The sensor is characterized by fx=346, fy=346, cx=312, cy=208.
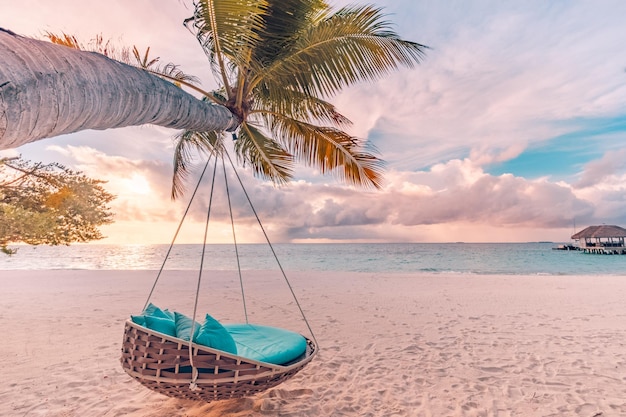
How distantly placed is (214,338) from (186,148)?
197 inches

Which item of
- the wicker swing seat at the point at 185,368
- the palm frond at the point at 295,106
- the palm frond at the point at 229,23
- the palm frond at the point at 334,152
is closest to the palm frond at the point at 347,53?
the palm frond at the point at 295,106

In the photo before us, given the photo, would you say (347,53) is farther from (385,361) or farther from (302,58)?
(385,361)

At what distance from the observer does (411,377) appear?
3445 mm

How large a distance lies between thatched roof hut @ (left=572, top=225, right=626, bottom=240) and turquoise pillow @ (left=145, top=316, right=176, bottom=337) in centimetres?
4004

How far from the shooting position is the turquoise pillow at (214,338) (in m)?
2.21

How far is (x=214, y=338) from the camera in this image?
2254 mm

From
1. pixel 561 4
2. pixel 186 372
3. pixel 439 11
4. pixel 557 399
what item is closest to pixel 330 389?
pixel 186 372

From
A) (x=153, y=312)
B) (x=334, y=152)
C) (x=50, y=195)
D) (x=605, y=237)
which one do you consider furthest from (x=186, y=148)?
(x=605, y=237)

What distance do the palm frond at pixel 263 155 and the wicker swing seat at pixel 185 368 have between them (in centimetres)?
369

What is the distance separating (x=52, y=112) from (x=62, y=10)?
302 cm

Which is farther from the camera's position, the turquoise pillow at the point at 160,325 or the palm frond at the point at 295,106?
the palm frond at the point at 295,106

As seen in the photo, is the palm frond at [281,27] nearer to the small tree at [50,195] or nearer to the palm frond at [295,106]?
the palm frond at [295,106]

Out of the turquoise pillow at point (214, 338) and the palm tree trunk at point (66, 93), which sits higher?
the palm tree trunk at point (66, 93)

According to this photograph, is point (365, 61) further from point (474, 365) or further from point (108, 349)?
point (108, 349)
